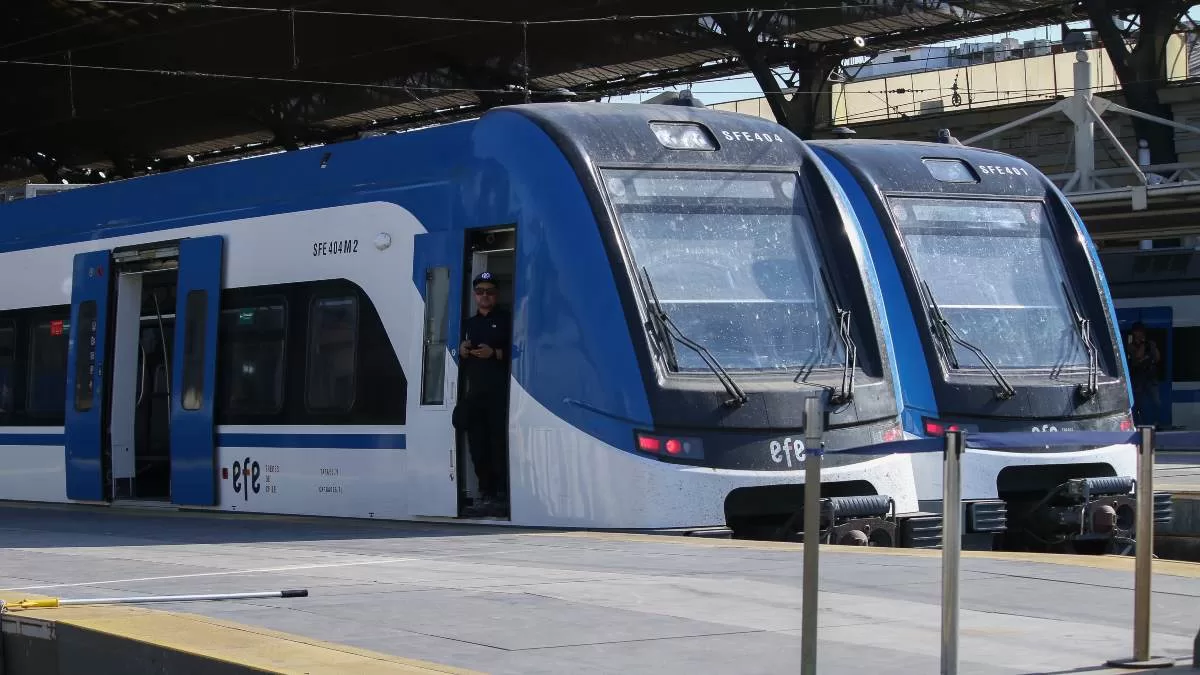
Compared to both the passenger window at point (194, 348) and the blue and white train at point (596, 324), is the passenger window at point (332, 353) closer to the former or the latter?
the blue and white train at point (596, 324)

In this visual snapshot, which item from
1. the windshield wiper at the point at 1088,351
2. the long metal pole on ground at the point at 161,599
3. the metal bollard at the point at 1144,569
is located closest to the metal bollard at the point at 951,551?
the metal bollard at the point at 1144,569

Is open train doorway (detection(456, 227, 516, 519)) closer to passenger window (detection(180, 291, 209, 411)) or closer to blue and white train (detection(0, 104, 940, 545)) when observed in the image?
blue and white train (detection(0, 104, 940, 545))

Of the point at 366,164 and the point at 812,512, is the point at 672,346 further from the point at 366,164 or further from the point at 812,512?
the point at 812,512

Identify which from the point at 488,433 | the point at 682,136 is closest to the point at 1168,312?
the point at 682,136

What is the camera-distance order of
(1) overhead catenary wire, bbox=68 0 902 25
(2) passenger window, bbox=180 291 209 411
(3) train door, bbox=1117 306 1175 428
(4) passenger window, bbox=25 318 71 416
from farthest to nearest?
(1) overhead catenary wire, bbox=68 0 902 25, (3) train door, bbox=1117 306 1175 428, (4) passenger window, bbox=25 318 71 416, (2) passenger window, bbox=180 291 209 411

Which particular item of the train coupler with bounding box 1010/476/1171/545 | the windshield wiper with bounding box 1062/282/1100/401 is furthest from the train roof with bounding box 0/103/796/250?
the train coupler with bounding box 1010/476/1171/545

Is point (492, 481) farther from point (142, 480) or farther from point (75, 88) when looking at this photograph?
point (75, 88)

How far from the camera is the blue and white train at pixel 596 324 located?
10.8 metres

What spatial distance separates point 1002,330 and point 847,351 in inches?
86.4

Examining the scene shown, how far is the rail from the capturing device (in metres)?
5.33

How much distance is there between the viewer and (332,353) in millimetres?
12812

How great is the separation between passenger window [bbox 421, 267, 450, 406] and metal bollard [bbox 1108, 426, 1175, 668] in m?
6.34

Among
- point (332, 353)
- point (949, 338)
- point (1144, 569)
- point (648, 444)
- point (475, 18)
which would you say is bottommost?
point (1144, 569)

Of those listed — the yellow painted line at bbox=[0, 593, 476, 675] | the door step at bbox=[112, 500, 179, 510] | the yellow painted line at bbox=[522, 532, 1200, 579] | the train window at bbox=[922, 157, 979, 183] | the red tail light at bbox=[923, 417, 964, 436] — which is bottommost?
the door step at bbox=[112, 500, 179, 510]
